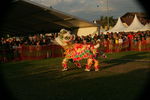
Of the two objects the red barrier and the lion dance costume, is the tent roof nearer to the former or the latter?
the red barrier

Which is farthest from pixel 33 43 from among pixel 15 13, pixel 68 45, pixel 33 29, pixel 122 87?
pixel 122 87

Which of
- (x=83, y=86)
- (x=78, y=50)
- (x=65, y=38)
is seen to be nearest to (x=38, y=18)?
(x=65, y=38)

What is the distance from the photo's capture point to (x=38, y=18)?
24.9m

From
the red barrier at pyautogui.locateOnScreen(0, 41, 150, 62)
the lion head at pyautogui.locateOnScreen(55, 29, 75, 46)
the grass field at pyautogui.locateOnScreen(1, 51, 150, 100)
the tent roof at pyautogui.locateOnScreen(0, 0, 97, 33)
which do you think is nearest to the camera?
the grass field at pyautogui.locateOnScreen(1, 51, 150, 100)

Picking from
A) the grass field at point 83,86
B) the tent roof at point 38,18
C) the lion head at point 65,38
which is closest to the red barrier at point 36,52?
the tent roof at point 38,18

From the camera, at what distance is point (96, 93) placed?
7.22 m

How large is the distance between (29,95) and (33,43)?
13.0 m

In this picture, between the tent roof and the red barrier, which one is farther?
the tent roof

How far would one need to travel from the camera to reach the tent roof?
66.8 feet

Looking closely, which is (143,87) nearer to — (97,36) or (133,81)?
(133,81)

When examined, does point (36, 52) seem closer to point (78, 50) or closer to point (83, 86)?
point (78, 50)

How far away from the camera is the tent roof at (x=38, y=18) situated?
2038 cm

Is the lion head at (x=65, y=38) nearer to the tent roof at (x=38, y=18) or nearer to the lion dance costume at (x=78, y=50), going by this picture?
the lion dance costume at (x=78, y=50)

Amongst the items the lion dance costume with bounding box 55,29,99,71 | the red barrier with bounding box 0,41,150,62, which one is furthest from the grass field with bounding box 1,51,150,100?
the red barrier with bounding box 0,41,150,62
